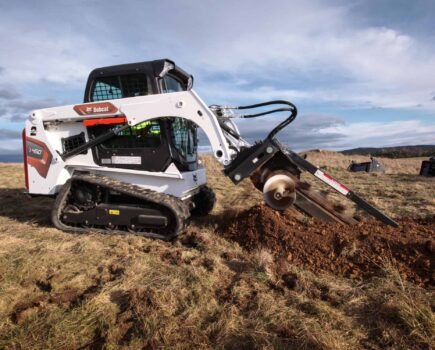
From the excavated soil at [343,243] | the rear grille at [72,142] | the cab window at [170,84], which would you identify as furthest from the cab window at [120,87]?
the excavated soil at [343,243]

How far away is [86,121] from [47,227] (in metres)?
2.12

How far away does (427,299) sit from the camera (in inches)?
135

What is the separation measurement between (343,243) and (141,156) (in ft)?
11.8

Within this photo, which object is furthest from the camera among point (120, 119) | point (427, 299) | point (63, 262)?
point (120, 119)

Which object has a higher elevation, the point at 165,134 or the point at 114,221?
the point at 165,134

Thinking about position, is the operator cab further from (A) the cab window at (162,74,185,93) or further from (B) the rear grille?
(B) the rear grille

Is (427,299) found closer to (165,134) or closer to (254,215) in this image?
(254,215)

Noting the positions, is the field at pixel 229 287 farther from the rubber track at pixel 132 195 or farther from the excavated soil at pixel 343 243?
the rubber track at pixel 132 195

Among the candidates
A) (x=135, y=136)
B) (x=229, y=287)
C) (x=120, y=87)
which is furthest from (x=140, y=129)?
(x=229, y=287)

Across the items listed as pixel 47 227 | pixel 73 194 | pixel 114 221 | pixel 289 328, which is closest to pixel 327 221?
pixel 289 328

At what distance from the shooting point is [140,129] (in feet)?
20.1

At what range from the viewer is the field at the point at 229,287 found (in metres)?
3.02

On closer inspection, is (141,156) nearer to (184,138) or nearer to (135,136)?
(135,136)

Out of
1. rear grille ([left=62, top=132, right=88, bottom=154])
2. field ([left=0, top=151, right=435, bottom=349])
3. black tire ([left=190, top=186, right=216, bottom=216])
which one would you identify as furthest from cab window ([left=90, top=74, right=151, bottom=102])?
field ([left=0, top=151, right=435, bottom=349])
